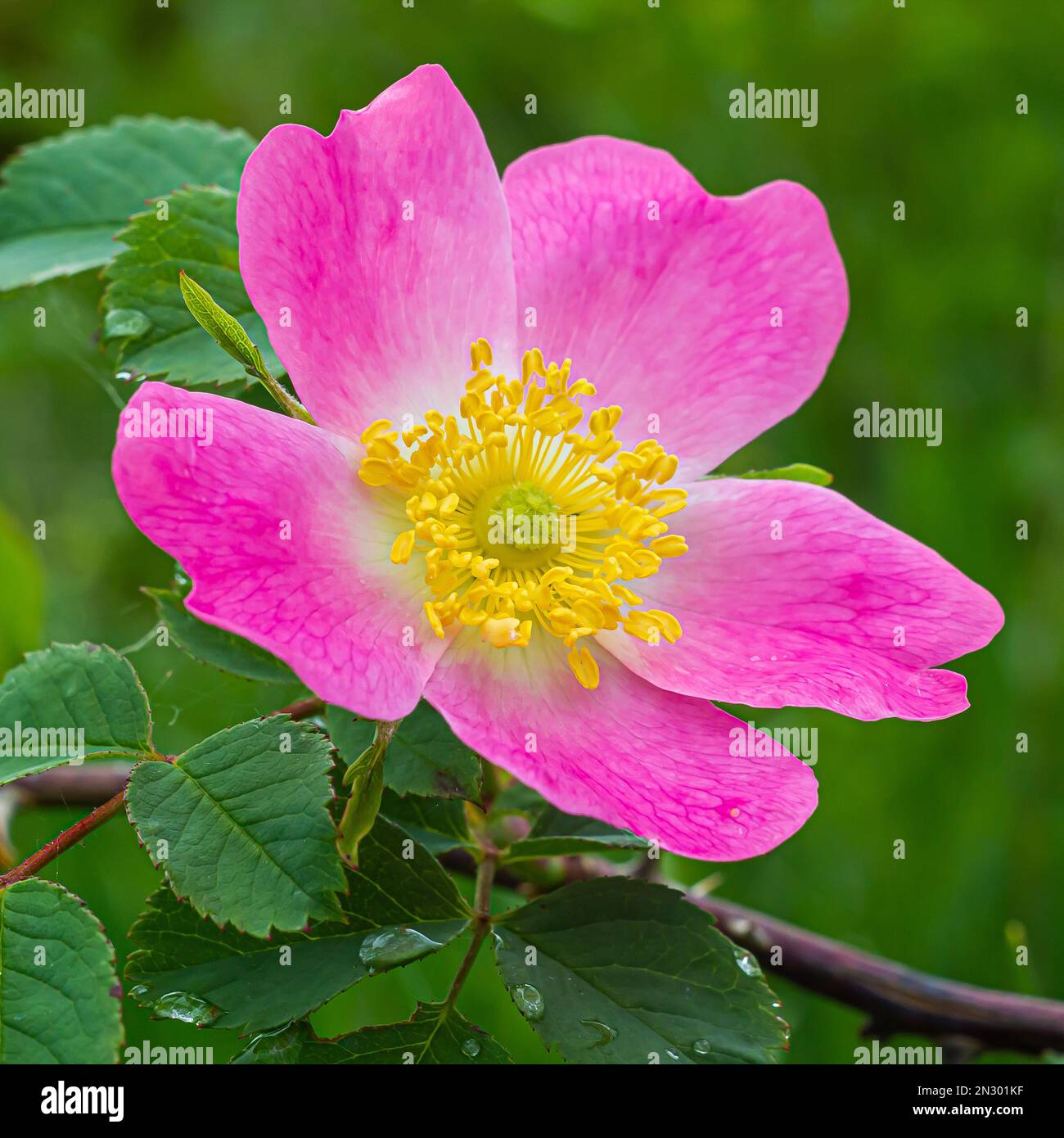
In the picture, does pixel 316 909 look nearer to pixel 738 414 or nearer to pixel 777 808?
pixel 777 808

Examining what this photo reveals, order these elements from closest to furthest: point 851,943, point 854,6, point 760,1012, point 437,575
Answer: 1. point 760,1012
2. point 437,575
3. point 851,943
4. point 854,6

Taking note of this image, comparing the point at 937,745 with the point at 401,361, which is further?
the point at 937,745

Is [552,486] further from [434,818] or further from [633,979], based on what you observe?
[633,979]

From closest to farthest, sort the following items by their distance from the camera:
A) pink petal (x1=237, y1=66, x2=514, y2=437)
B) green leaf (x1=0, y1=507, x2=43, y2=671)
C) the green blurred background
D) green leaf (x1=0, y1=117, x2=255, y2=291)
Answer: pink petal (x1=237, y1=66, x2=514, y2=437)
green leaf (x1=0, y1=117, x2=255, y2=291)
green leaf (x1=0, y1=507, x2=43, y2=671)
the green blurred background

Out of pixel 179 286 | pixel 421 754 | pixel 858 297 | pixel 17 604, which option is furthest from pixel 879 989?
pixel 858 297

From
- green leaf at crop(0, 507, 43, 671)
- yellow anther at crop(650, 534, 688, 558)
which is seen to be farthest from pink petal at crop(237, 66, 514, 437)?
green leaf at crop(0, 507, 43, 671)

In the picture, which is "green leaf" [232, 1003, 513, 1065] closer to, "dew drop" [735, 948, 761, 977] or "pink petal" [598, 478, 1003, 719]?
"dew drop" [735, 948, 761, 977]
